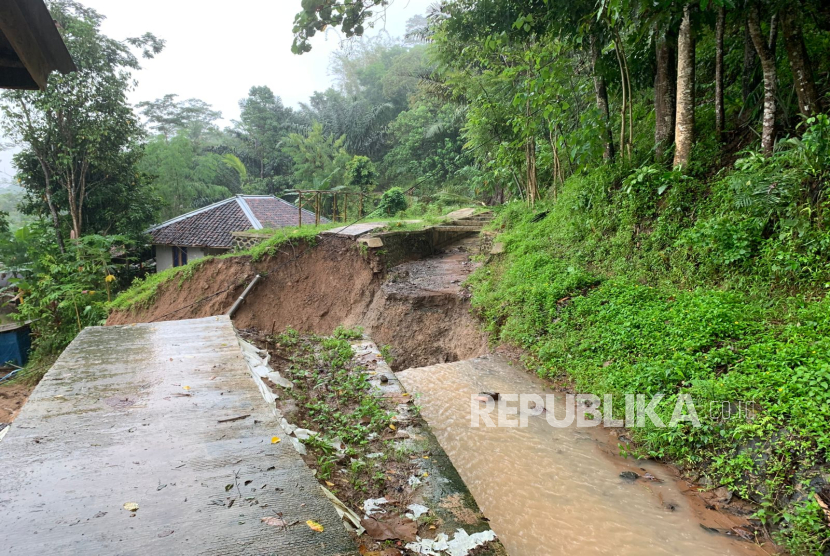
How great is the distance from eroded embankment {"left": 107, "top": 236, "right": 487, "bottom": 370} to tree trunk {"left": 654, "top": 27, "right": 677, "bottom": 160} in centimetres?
431

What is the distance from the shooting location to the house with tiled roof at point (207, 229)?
16359mm

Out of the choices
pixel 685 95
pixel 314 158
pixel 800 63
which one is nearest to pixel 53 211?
pixel 314 158

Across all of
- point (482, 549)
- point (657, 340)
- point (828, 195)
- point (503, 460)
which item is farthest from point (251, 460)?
point (828, 195)

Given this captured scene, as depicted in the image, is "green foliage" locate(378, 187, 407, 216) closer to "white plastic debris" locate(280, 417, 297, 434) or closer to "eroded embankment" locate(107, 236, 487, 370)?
"eroded embankment" locate(107, 236, 487, 370)

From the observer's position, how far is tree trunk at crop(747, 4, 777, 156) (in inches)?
184

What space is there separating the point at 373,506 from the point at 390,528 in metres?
0.22

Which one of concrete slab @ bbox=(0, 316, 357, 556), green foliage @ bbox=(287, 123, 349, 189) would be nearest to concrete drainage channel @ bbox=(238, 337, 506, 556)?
concrete slab @ bbox=(0, 316, 357, 556)

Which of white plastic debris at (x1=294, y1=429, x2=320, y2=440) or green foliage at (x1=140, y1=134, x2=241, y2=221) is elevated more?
green foliage at (x1=140, y1=134, x2=241, y2=221)

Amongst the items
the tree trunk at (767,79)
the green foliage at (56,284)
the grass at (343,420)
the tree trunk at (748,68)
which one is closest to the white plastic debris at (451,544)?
the grass at (343,420)

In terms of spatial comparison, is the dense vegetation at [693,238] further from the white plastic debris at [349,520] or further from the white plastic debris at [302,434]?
the white plastic debris at [302,434]

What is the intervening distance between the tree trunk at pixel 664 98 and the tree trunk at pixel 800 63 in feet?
5.31

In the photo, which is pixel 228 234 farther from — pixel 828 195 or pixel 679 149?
pixel 828 195

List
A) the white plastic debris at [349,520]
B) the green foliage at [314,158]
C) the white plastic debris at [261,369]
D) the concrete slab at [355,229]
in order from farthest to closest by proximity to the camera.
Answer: the green foliage at [314,158] → the concrete slab at [355,229] → the white plastic debris at [261,369] → the white plastic debris at [349,520]

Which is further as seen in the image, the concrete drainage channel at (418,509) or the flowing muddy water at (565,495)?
the flowing muddy water at (565,495)
